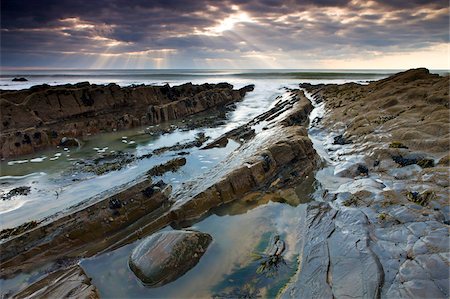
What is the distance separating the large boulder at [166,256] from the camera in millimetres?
5852

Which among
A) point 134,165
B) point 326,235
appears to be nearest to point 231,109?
point 134,165

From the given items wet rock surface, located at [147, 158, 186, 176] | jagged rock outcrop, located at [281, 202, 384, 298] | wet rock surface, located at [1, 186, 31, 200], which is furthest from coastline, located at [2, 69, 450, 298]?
wet rock surface, located at [1, 186, 31, 200]

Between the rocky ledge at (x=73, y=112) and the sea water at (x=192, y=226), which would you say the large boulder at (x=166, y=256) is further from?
the rocky ledge at (x=73, y=112)

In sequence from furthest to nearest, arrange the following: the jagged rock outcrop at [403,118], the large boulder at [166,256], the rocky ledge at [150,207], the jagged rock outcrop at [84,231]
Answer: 1. the jagged rock outcrop at [403,118]
2. the rocky ledge at [150,207]
3. the jagged rock outcrop at [84,231]
4. the large boulder at [166,256]

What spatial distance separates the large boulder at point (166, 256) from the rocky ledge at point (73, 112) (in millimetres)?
12268

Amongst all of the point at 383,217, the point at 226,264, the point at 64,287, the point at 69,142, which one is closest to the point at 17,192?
the point at 64,287

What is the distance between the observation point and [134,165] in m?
12.9

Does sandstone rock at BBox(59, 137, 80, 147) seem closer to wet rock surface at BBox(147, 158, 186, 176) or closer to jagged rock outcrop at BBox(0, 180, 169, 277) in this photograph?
wet rock surface at BBox(147, 158, 186, 176)

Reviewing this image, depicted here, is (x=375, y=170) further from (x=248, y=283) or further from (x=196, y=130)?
(x=196, y=130)

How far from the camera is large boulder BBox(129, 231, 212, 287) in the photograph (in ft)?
19.2

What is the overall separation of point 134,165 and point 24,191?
4.18 m

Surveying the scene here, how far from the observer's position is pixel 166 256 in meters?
6.06

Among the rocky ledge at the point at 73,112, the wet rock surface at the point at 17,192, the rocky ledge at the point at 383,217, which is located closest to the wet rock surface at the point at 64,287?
the rocky ledge at the point at 383,217

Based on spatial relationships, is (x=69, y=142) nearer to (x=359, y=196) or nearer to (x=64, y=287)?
(x=64, y=287)
